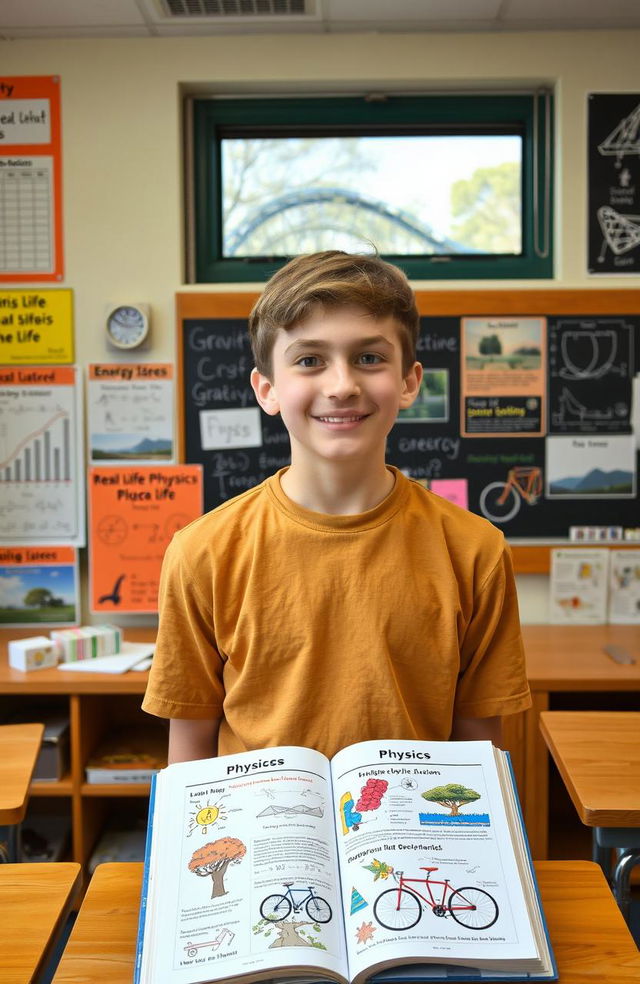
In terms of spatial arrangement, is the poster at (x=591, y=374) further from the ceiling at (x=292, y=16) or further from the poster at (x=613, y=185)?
the ceiling at (x=292, y=16)

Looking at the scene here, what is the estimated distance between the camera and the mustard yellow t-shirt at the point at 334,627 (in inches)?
42.8

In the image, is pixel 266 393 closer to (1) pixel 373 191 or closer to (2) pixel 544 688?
(2) pixel 544 688

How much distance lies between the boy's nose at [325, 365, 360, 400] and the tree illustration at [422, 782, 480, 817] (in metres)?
0.48

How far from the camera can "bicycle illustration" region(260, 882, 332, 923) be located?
72 cm

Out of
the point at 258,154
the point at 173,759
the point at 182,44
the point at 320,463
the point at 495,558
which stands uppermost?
the point at 182,44

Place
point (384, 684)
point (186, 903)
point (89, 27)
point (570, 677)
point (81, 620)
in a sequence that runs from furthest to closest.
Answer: point (81, 620) → point (89, 27) → point (570, 677) → point (384, 684) → point (186, 903)

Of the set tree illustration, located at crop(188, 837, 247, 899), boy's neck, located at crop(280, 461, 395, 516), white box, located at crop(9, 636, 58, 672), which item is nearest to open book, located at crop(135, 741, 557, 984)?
tree illustration, located at crop(188, 837, 247, 899)

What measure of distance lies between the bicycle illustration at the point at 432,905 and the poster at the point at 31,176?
2.25 m

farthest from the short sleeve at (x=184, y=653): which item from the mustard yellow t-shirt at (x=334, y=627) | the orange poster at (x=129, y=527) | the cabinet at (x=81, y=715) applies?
the orange poster at (x=129, y=527)

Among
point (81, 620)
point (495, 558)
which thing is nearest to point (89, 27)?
point (81, 620)

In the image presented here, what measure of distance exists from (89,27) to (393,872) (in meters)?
2.51

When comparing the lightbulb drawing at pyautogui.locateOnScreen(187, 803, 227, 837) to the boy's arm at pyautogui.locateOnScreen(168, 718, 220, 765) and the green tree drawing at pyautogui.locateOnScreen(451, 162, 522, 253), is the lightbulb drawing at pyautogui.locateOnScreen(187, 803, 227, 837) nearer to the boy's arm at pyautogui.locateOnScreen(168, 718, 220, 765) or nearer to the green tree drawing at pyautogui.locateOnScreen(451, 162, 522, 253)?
the boy's arm at pyautogui.locateOnScreen(168, 718, 220, 765)

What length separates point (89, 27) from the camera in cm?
241

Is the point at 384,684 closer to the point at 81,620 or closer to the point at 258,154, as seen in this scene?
the point at 81,620
